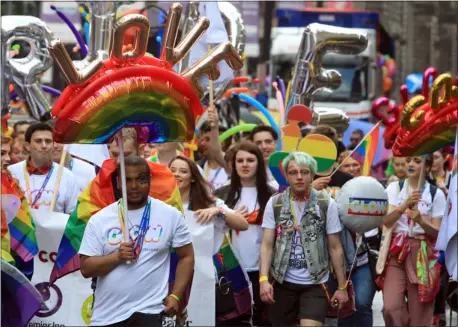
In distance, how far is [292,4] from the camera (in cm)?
3878

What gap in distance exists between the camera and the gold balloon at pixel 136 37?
8.07m

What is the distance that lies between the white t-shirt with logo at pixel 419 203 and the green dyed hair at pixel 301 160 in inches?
53.6

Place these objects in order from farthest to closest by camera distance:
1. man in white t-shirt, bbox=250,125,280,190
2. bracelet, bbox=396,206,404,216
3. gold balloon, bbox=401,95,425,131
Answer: man in white t-shirt, bbox=250,125,280,190, bracelet, bbox=396,206,404,216, gold balloon, bbox=401,95,425,131

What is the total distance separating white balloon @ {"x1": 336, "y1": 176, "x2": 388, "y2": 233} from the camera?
10180 millimetres

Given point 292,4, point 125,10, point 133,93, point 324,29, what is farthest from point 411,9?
point 133,93

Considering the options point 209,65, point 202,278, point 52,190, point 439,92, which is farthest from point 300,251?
point 52,190

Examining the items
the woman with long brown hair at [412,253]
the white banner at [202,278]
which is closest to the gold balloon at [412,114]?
the woman with long brown hair at [412,253]

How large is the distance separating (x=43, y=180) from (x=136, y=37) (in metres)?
2.90

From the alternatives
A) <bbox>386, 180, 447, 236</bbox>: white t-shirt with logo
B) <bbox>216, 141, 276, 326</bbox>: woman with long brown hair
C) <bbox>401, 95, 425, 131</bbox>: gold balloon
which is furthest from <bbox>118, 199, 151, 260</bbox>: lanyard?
<bbox>386, 180, 447, 236</bbox>: white t-shirt with logo

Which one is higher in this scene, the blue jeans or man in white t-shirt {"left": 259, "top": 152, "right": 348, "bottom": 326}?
man in white t-shirt {"left": 259, "top": 152, "right": 348, "bottom": 326}

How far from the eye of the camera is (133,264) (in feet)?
26.5

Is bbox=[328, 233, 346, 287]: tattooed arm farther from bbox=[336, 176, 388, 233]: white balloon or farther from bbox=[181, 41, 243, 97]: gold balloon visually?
bbox=[181, 41, 243, 97]: gold balloon

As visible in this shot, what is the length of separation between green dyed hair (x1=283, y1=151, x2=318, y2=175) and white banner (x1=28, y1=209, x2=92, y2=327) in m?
A: 1.72

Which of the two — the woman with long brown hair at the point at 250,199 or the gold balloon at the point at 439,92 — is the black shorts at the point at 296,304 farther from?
the gold balloon at the point at 439,92
